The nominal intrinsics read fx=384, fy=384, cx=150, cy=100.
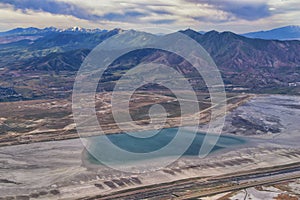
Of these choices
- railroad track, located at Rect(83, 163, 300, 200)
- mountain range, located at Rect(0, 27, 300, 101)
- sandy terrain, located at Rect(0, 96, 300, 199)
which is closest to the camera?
railroad track, located at Rect(83, 163, 300, 200)

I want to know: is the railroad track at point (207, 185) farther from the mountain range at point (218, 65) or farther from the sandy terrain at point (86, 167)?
the mountain range at point (218, 65)

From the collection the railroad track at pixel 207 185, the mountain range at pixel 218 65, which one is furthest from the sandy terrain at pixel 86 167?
the mountain range at pixel 218 65

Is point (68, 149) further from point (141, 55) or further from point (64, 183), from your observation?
point (141, 55)

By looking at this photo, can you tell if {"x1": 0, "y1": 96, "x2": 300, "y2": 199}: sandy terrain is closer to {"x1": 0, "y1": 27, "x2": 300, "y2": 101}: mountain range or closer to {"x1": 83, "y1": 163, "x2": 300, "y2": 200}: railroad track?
{"x1": 83, "y1": 163, "x2": 300, "y2": 200}: railroad track

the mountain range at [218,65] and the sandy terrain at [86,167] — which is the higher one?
the mountain range at [218,65]

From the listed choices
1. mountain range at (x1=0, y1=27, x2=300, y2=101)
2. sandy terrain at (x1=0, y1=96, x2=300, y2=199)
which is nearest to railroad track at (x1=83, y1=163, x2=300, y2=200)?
sandy terrain at (x1=0, y1=96, x2=300, y2=199)

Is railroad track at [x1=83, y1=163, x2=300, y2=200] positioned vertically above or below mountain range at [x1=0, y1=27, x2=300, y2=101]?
below

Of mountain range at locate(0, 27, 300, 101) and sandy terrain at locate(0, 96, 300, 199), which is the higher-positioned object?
mountain range at locate(0, 27, 300, 101)

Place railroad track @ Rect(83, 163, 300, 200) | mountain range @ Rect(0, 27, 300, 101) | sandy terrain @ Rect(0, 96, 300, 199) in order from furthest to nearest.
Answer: mountain range @ Rect(0, 27, 300, 101) → sandy terrain @ Rect(0, 96, 300, 199) → railroad track @ Rect(83, 163, 300, 200)

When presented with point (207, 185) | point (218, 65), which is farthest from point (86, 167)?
point (218, 65)

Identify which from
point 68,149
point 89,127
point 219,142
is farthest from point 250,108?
point 68,149

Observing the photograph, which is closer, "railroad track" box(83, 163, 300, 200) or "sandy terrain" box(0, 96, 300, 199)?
"railroad track" box(83, 163, 300, 200)
